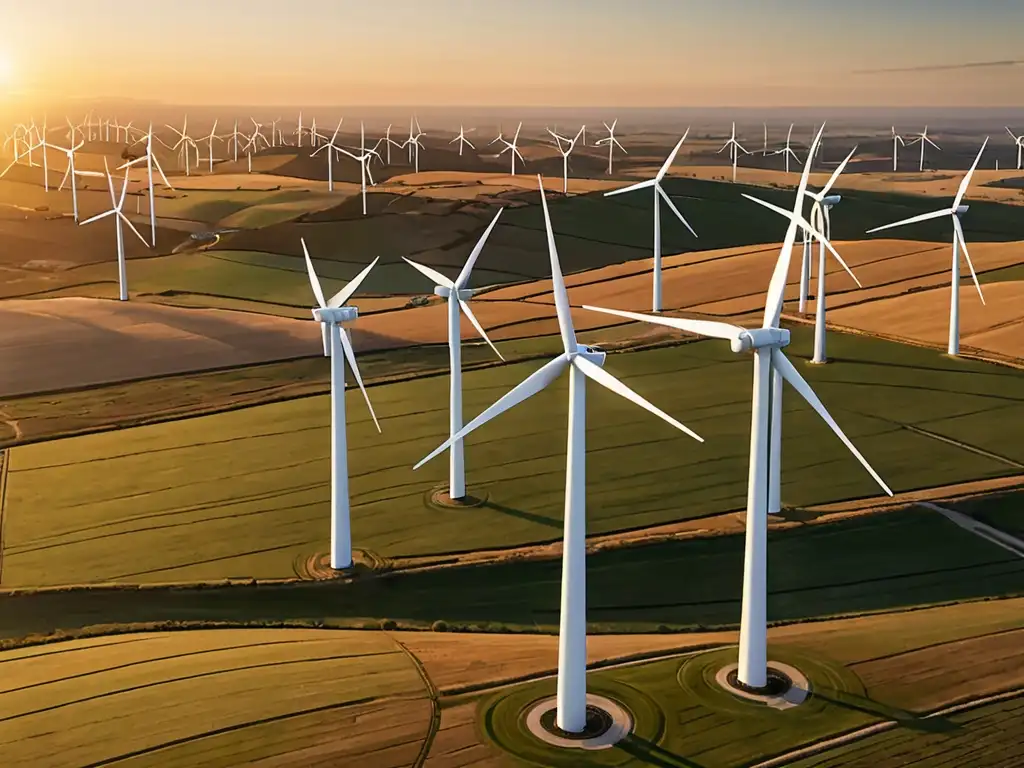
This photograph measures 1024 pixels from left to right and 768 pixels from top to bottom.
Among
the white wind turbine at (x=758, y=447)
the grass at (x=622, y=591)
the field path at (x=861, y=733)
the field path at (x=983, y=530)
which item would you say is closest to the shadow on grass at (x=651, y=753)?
the field path at (x=861, y=733)

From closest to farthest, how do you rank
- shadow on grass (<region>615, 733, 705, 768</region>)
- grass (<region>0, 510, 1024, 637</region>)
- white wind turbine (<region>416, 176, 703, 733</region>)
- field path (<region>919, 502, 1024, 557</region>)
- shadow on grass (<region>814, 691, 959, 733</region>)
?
1. shadow on grass (<region>615, 733, 705, 768</region>)
2. white wind turbine (<region>416, 176, 703, 733</region>)
3. shadow on grass (<region>814, 691, 959, 733</region>)
4. grass (<region>0, 510, 1024, 637</region>)
5. field path (<region>919, 502, 1024, 557</region>)

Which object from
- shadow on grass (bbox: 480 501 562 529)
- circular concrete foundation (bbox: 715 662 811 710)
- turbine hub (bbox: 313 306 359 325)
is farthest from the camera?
shadow on grass (bbox: 480 501 562 529)

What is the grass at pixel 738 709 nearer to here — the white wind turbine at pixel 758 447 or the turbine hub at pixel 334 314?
the white wind turbine at pixel 758 447

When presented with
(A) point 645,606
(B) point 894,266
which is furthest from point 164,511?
(B) point 894,266

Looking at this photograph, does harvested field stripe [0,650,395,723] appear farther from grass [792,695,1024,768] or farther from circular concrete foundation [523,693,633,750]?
grass [792,695,1024,768]

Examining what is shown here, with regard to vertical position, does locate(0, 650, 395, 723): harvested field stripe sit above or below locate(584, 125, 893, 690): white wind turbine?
below

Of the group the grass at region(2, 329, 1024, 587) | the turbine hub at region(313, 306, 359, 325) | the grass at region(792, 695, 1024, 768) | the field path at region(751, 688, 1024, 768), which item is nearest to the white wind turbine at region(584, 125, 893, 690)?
the field path at region(751, 688, 1024, 768)

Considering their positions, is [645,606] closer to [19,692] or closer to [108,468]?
[19,692]
